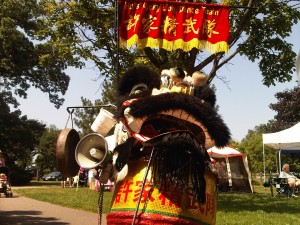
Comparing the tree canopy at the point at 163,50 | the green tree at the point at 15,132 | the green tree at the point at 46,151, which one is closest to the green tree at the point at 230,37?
the tree canopy at the point at 163,50

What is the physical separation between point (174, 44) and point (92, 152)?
196 cm

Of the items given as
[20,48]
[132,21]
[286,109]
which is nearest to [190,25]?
[132,21]

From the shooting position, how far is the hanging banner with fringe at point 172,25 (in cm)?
457

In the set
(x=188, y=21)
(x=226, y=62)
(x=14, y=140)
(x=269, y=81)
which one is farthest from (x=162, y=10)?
(x=14, y=140)

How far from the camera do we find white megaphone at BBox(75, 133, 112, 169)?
3273mm

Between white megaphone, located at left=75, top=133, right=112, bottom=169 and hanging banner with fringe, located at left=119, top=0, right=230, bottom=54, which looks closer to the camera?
white megaphone, located at left=75, top=133, right=112, bottom=169

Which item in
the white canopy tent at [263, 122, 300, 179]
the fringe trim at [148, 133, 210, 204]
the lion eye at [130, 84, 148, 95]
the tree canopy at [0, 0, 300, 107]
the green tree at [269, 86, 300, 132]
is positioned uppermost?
the green tree at [269, 86, 300, 132]

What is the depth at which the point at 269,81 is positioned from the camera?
12.7m

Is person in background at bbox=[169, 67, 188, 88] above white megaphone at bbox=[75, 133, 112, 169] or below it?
above

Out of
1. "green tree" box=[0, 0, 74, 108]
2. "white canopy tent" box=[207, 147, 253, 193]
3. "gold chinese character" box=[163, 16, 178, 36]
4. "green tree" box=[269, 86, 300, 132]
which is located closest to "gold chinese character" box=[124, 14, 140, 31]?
"gold chinese character" box=[163, 16, 178, 36]

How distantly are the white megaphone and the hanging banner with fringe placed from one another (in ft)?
4.95

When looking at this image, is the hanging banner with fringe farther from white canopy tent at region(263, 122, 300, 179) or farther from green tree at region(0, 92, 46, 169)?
green tree at region(0, 92, 46, 169)

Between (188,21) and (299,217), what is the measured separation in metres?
6.43

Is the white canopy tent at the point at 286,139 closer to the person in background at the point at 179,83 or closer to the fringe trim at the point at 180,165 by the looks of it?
the person in background at the point at 179,83
